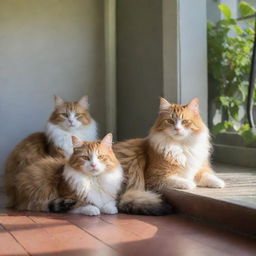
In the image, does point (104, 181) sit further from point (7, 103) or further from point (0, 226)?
point (7, 103)

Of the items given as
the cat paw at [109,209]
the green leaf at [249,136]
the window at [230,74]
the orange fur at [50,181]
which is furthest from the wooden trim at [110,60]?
the cat paw at [109,209]

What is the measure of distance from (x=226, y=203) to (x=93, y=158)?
773 millimetres

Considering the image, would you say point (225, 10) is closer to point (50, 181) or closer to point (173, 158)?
point (173, 158)

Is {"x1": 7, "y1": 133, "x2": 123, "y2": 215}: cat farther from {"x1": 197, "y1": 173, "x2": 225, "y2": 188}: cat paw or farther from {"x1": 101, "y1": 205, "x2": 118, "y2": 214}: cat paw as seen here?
{"x1": 197, "y1": 173, "x2": 225, "y2": 188}: cat paw

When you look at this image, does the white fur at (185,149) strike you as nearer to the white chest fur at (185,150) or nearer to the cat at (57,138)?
the white chest fur at (185,150)

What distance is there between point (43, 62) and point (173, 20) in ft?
4.19

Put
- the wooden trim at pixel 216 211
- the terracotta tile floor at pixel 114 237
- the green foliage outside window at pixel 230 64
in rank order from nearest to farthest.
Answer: the terracotta tile floor at pixel 114 237 → the wooden trim at pixel 216 211 → the green foliage outside window at pixel 230 64

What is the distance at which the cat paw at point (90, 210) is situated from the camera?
2572mm

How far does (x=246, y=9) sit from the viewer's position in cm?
388

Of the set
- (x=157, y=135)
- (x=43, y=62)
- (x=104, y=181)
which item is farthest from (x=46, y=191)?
(x=43, y=62)

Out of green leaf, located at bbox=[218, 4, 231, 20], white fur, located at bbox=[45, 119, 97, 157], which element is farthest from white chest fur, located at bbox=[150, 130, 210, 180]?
green leaf, located at bbox=[218, 4, 231, 20]

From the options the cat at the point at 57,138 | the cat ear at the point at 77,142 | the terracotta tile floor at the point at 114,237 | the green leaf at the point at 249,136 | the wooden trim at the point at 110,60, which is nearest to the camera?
the terracotta tile floor at the point at 114,237

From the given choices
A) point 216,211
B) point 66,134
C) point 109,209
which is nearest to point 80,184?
point 109,209

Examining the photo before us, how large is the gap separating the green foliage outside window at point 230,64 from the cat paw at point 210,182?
48.2 inches
